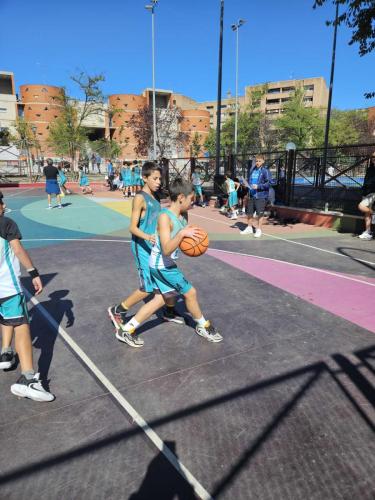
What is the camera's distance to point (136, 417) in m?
2.87

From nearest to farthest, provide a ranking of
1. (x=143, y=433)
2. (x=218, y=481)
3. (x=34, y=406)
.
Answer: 1. (x=218, y=481)
2. (x=143, y=433)
3. (x=34, y=406)

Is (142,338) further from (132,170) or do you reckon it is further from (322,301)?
(132,170)

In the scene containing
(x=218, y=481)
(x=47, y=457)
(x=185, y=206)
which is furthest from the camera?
(x=185, y=206)

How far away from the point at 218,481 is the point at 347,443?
100 centimetres

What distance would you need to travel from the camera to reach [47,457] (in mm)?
2480

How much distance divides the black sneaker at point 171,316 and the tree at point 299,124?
4915 cm

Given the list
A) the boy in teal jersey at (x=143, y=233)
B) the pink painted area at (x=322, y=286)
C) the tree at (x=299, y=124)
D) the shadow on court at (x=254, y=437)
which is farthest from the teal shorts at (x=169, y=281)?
the tree at (x=299, y=124)

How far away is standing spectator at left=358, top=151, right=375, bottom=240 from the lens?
9.20 meters

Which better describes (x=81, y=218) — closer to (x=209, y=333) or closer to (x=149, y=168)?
(x=149, y=168)

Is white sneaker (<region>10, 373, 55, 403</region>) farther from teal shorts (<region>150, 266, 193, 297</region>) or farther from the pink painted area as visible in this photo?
the pink painted area

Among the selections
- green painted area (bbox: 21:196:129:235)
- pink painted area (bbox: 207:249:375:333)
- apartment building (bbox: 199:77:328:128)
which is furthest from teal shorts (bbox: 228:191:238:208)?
apartment building (bbox: 199:77:328:128)

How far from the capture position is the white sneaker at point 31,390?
3.04 meters

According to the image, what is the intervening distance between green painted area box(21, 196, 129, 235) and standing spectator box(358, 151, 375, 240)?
6.56 meters

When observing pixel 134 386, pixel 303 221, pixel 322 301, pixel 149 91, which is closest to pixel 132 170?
pixel 303 221
